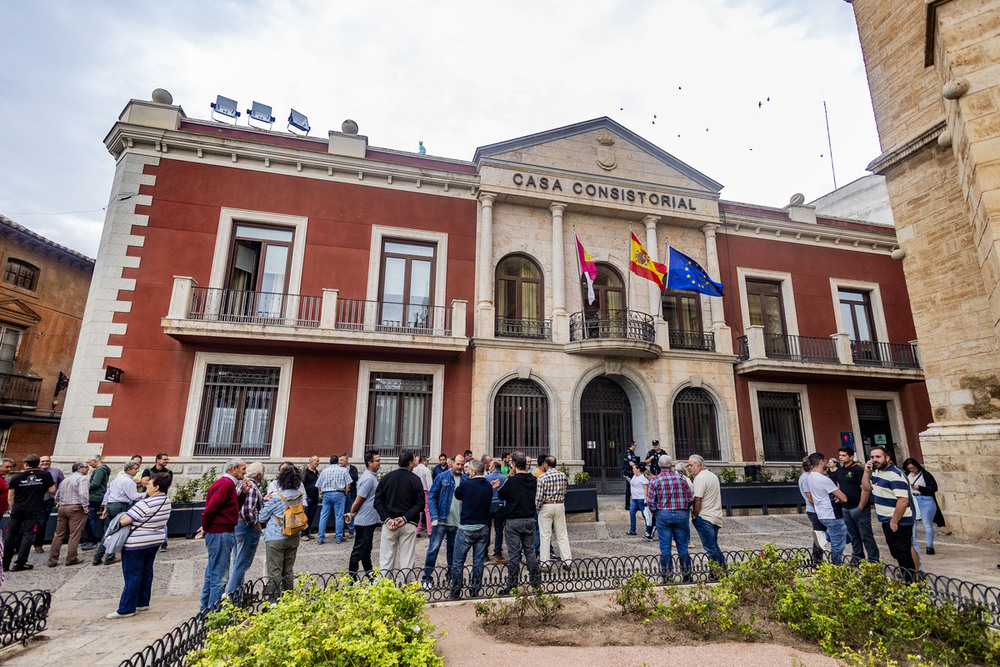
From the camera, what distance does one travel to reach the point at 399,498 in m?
6.01

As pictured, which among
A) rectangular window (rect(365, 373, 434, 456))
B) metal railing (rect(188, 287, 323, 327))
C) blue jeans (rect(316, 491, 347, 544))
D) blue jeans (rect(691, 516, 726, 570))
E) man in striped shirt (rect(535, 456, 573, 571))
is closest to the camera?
blue jeans (rect(691, 516, 726, 570))

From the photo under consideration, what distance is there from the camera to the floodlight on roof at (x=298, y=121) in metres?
15.6

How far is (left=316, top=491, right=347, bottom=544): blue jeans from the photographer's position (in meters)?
8.82

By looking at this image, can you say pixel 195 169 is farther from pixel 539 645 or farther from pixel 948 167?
pixel 948 167

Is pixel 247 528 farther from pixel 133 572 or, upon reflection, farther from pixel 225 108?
pixel 225 108

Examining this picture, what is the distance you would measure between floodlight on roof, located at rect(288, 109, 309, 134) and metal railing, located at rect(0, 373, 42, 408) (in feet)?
45.7

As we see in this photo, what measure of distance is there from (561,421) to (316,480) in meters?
6.63

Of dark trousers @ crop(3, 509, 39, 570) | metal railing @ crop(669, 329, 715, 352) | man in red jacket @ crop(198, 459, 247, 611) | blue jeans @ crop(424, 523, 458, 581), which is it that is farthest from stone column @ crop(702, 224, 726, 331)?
dark trousers @ crop(3, 509, 39, 570)

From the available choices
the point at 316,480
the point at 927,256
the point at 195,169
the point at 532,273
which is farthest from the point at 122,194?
the point at 927,256

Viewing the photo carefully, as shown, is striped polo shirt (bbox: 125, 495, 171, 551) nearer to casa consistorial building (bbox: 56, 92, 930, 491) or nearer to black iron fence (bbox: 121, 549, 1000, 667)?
black iron fence (bbox: 121, 549, 1000, 667)

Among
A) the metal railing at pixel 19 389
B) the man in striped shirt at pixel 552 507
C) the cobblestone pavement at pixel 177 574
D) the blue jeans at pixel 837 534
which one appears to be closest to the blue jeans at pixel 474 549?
the man in striped shirt at pixel 552 507

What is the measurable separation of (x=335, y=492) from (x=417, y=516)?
3.46m

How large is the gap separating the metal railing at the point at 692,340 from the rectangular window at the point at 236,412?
11.9 metres

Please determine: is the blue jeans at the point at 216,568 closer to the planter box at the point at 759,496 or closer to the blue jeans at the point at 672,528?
the blue jeans at the point at 672,528
